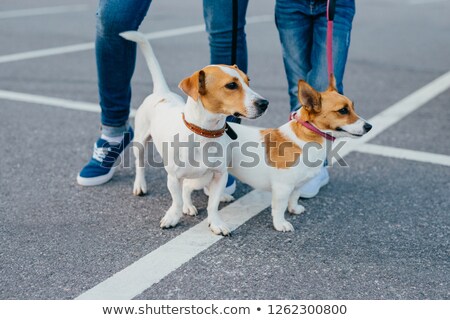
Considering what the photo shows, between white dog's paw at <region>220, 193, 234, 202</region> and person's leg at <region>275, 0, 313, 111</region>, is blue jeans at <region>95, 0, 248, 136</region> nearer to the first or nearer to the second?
person's leg at <region>275, 0, 313, 111</region>

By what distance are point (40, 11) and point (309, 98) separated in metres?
8.24

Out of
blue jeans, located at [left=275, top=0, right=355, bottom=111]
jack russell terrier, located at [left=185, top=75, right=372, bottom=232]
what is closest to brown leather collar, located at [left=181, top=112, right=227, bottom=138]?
jack russell terrier, located at [left=185, top=75, right=372, bottom=232]

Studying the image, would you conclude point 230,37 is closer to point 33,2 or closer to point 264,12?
point 264,12

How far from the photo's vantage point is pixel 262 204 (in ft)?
11.3

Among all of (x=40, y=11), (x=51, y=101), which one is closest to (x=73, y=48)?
(x=51, y=101)

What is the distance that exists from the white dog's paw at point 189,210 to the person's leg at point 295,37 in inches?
34.6

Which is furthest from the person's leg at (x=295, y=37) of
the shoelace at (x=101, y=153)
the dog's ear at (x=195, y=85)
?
the shoelace at (x=101, y=153)

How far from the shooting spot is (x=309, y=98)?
9.59 feet

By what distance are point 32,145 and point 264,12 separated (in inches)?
298

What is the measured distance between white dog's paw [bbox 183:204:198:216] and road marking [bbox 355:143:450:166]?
60.0 inches

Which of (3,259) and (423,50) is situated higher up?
(3,259)

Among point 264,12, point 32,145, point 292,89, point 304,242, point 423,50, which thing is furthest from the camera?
point 264,12

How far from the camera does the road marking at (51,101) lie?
5137 mm

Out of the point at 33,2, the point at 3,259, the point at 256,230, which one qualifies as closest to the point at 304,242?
the point at 256,230
